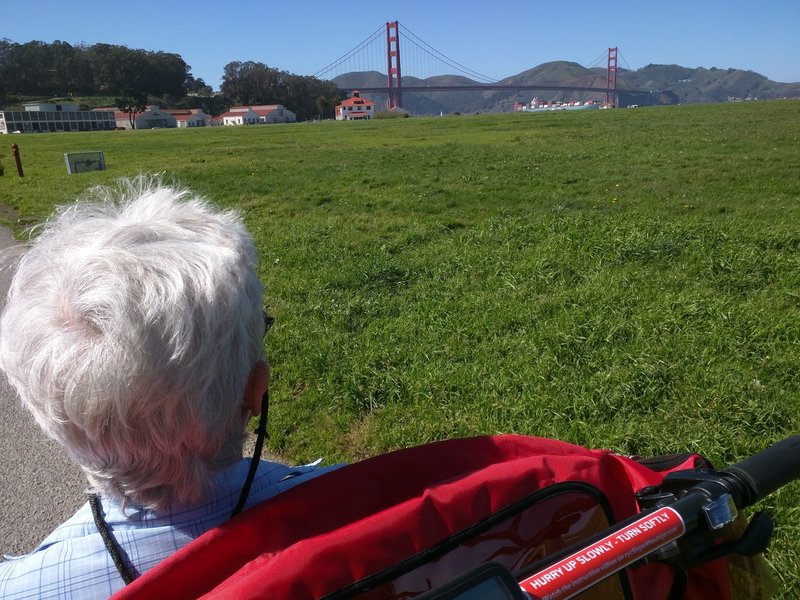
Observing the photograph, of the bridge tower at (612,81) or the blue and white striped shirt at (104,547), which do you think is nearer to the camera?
the blue and white striped shirt at (104,547)

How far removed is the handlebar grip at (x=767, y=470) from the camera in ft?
3.70

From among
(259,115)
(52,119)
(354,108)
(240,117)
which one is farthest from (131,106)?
(354,108)

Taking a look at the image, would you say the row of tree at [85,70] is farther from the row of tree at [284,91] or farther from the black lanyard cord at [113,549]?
the black lanyard cord at [113,549]

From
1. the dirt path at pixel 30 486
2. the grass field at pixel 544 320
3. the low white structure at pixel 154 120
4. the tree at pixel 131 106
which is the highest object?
the tree at pixel 131 106

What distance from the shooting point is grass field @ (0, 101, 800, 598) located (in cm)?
354

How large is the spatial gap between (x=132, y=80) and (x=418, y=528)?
124 metres

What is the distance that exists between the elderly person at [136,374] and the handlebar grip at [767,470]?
89 centimetres

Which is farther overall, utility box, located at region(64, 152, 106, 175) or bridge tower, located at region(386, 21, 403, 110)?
bridge tower, located at region(386, 21, 403, 110)

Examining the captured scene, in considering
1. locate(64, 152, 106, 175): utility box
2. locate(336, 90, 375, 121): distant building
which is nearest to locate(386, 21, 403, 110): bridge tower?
locate(336, 90, 375, 121): distant building

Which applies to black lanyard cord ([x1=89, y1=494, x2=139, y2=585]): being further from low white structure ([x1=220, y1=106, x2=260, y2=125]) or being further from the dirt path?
low white structure ([x1=220, y1=106, x2=260, y2=125])

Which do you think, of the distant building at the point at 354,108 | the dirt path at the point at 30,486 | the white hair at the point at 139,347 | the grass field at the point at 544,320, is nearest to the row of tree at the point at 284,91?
the distant building at the point at 354,108

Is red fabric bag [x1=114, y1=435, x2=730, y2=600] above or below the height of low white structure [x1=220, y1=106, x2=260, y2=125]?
below

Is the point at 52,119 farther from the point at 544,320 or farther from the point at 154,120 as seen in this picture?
the point at 544,320

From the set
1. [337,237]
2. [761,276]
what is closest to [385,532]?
[761,276]
